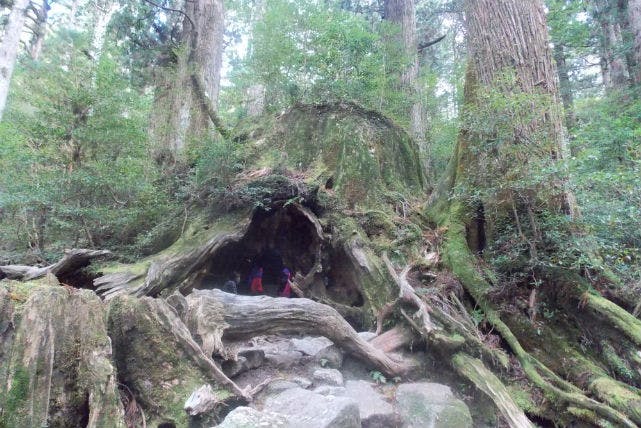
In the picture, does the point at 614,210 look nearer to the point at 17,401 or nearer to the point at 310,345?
the point at 310,345

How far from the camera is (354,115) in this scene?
7270 millimetres

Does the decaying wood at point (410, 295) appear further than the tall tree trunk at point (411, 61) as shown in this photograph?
No

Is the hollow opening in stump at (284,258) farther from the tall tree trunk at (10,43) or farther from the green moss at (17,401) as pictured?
the tall tree trunk at (10,43)

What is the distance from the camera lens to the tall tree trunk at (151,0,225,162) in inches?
335

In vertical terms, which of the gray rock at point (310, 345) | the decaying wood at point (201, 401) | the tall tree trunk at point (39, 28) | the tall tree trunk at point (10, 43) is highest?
the tall tree trunk at point (39, 28)

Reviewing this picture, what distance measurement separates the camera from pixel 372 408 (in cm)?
324

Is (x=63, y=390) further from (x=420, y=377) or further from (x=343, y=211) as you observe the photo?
(x=343, y=211)

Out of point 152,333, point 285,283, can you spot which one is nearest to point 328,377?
point 152,333

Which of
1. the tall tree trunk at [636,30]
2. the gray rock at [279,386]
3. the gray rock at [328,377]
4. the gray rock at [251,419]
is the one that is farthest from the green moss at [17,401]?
the tall tree trunk at [636,30]

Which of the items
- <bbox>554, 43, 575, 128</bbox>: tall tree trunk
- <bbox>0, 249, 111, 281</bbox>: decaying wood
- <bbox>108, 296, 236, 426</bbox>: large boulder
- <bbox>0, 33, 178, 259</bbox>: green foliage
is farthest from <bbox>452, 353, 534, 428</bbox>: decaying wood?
<bbox>554, 43, 575, 128</bbox>: tall tree trunk

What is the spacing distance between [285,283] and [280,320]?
3161 mm

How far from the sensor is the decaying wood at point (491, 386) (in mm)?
3166

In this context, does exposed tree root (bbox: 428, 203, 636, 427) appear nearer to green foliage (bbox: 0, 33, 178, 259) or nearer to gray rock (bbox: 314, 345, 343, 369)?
gray rock (bbox: 314, 345, 343, 369)

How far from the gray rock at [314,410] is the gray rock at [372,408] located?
34 cm
